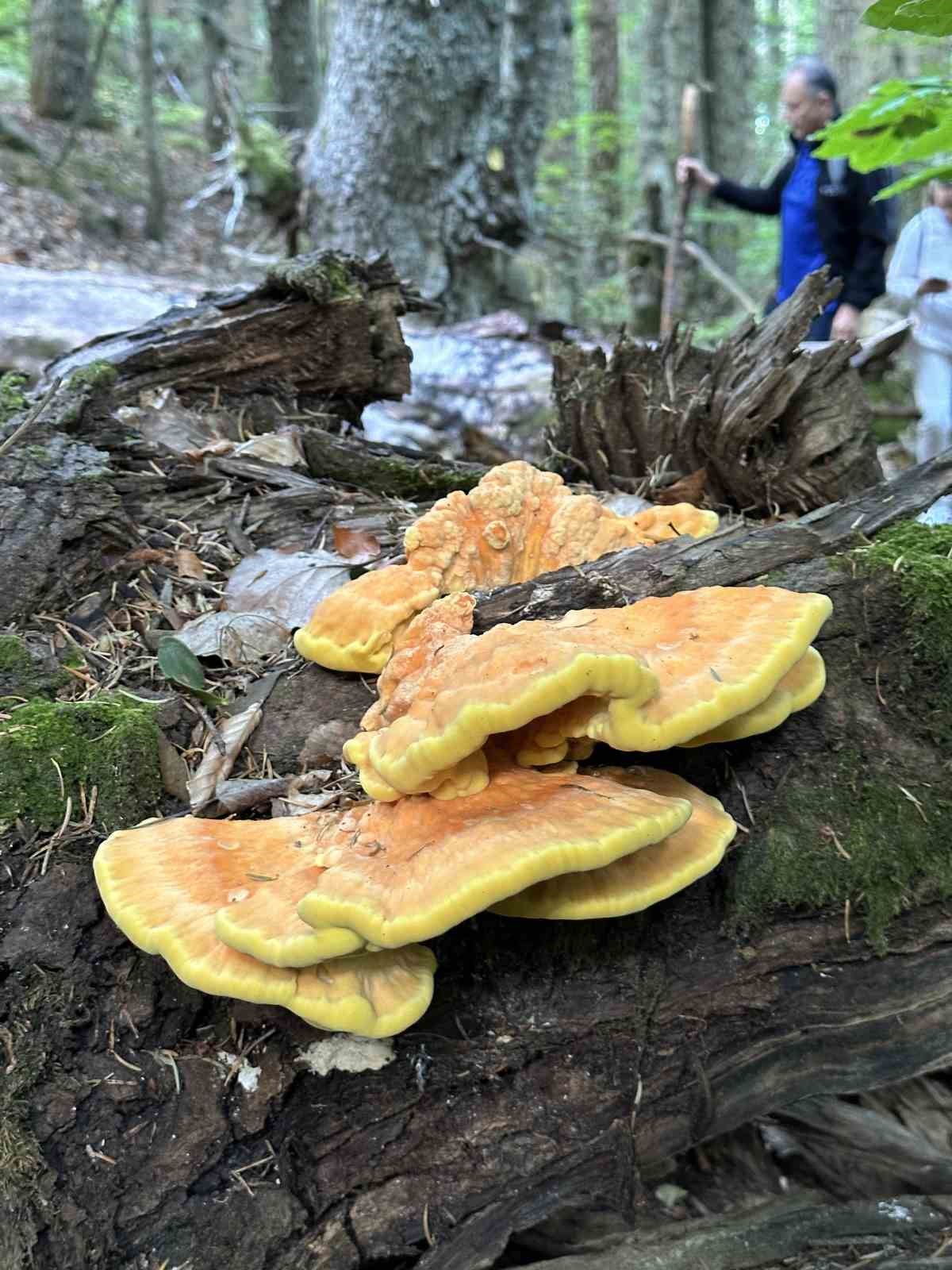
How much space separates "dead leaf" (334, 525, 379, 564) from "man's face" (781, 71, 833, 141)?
6432mm

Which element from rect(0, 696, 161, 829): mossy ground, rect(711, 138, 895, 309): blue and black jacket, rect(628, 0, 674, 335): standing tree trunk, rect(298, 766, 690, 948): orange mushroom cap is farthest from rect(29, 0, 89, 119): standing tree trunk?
rect(298, 766, 690, 948): orange mushroom cap

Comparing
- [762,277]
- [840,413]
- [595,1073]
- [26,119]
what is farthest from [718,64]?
[595,1073]

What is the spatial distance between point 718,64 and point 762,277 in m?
6.90

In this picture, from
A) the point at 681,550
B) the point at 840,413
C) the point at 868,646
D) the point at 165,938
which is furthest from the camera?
the point at 840,413

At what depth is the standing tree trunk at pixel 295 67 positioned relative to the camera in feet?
51.7

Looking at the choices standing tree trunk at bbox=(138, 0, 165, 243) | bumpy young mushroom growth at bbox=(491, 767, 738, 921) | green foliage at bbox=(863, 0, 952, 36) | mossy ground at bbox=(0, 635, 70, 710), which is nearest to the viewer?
bumpy young mushroom growth at bbox=(491, 767, 738, 921)

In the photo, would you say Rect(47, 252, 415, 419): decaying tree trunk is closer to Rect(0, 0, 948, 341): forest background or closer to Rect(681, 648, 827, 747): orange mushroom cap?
Rect(681, 648, 827, 747): orange mushroom cap

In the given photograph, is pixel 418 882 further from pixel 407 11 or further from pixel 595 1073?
pixel 407 11

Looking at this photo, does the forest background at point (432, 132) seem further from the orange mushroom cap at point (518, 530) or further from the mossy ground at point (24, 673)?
the mossy ground at point (24, 673)

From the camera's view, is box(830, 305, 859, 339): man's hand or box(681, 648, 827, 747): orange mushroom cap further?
box(830, 305, 859, 339): man's hand

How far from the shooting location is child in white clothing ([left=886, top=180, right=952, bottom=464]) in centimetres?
771

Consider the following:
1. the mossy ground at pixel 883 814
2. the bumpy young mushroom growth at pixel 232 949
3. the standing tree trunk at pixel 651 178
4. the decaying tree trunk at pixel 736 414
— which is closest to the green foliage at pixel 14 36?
the standing tree trunk at pixel 651 178

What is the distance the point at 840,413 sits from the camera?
13.7 ft

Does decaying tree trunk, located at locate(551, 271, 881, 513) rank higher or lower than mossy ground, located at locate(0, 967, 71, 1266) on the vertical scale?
higher
